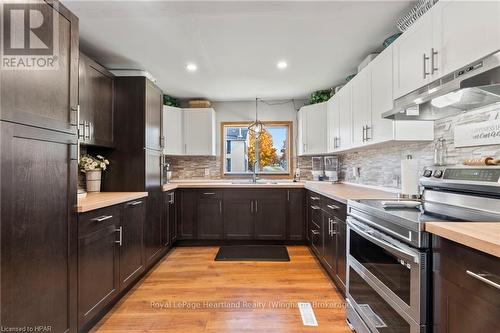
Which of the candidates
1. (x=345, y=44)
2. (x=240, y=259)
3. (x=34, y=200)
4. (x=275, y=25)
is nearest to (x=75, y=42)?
(x=34, y=200)

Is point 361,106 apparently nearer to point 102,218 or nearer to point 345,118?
point 345,118

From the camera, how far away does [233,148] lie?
15.2 ft

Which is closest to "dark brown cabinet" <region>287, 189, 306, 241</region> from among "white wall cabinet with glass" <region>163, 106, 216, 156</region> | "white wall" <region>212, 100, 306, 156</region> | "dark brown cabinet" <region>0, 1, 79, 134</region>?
"white wall" <region>212, 100, 306, 156</region>

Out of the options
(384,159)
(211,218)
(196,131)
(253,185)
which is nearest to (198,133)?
(196,131)

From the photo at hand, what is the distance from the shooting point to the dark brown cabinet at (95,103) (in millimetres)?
2172

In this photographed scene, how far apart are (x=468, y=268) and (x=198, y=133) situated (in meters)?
3.80

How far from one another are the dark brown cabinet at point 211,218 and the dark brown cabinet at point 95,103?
1.61 metres

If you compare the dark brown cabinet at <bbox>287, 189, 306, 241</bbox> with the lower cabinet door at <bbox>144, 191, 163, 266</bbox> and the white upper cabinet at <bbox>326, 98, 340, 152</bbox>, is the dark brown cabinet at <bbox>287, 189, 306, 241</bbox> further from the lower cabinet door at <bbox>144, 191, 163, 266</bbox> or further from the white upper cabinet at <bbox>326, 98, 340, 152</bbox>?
the lower cabinet door at <bbox>144, 191, 163, 266</bbox>

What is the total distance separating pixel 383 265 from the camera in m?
1.47

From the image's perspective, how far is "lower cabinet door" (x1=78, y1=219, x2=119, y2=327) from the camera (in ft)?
5.60

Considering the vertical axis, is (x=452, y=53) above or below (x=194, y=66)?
below

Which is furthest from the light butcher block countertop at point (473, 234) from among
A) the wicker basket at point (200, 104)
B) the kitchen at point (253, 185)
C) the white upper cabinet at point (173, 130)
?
the wicker basket at point (200, 104)

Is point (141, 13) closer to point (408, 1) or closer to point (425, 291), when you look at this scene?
point (408, 1)

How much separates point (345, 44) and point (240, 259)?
2.68m
